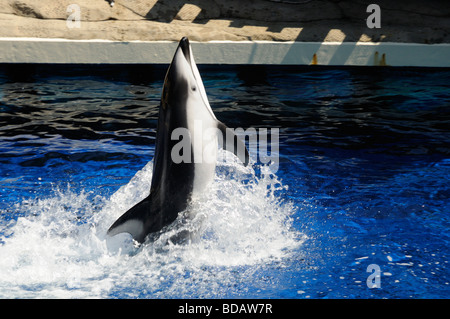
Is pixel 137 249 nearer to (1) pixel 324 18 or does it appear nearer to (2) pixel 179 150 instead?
(2) pixel 179 150

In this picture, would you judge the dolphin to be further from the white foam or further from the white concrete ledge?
the white concrete ledge

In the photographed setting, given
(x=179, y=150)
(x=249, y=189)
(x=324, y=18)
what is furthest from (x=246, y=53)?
(x=179, y=150)

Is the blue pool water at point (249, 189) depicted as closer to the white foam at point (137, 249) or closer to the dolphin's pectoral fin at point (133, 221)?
the white foam at point (137, 249)

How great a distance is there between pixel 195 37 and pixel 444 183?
4.39 meters

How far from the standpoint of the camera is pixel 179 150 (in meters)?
3.27

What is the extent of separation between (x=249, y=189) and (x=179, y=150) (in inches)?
49.8

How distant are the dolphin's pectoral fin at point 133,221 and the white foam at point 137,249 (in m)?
0.13

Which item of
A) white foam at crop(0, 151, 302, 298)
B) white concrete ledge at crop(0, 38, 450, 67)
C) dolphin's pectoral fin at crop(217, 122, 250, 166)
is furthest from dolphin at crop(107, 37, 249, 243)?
white concrete ledge at crop(0, 38, 450, 67)

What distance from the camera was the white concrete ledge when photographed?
25.8 feet

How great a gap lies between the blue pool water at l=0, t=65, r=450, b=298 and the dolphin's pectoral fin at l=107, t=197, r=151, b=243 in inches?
5.5

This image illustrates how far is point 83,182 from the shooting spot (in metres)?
4.82
